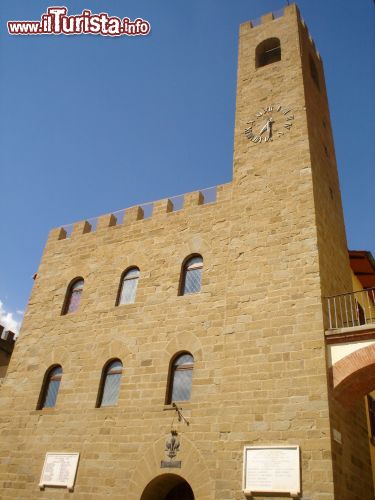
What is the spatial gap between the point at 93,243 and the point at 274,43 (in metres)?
8.35

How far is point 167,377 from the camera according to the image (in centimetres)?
989

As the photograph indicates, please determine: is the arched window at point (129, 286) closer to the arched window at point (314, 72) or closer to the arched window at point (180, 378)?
the arched window at point (180, 378)

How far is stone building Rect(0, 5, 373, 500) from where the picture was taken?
8227 millimetres

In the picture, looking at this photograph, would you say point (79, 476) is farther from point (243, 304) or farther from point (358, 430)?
point (358, 430)

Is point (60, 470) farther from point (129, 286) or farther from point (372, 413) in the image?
point (372, 413)

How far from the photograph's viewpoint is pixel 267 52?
1480 centimetres

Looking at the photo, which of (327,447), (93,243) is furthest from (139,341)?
(327,447)

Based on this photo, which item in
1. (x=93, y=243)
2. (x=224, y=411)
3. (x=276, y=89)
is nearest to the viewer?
(x=224, y=411)

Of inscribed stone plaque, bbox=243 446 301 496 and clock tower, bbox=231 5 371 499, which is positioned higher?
clock tower, bbox=231 5 371 499

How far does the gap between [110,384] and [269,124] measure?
24.7 ft

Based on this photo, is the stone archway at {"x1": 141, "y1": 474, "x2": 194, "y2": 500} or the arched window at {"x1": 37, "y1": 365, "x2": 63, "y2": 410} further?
the arched window at {"x1": 37, "y1": 365, "x2": 63, "y2": 410}

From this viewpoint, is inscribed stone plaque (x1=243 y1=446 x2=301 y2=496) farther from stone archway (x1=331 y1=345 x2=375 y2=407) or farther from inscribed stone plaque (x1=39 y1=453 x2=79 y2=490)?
inscribed stone plaque (x1=39 y1=453 x2=79 y2=490)

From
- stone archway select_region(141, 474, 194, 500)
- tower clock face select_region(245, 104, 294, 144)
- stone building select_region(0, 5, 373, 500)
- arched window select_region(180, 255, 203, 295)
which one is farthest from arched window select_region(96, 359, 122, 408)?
tower clock face select_region(245, 104, 294, 144)

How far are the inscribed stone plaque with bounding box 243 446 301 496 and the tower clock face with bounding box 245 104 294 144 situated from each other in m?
7.22
